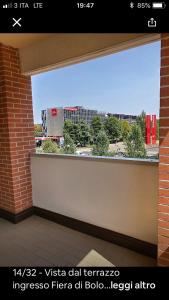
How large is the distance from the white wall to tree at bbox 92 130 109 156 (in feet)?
0.64

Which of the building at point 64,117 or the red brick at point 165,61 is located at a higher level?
the red brick at point 165,61

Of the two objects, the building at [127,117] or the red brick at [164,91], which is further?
the building at [127,117]

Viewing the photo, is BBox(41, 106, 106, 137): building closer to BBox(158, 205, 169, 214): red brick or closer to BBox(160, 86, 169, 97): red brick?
BBox(160, 86, 169, 97): red brick

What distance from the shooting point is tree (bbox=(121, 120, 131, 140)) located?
7.18ft

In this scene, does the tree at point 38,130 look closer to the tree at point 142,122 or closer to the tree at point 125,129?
the tree at point 125,129

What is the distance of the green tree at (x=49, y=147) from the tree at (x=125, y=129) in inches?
41.6

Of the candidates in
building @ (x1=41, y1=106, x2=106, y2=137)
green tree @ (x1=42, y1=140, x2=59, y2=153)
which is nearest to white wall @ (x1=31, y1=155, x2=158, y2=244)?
green tree @ (x1=42, y1=140, x2=59, y2=153)

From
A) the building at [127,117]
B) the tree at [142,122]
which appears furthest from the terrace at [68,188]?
the building at [127,117]

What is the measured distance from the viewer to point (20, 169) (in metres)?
2.87

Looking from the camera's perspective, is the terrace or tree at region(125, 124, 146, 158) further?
tree at region(125, 124, 146, 158)
